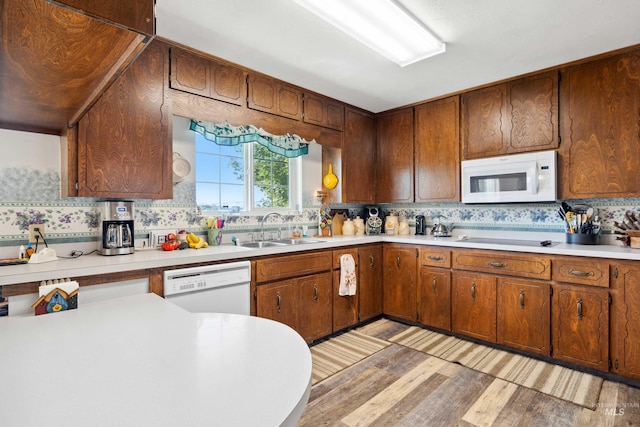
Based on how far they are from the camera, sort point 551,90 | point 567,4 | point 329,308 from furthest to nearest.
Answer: point 329,308
point 551,90
point 567,4

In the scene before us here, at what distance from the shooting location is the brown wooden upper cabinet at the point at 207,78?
2.39 metres

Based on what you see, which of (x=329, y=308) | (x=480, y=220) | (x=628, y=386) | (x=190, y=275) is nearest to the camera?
(x=190, y=275)

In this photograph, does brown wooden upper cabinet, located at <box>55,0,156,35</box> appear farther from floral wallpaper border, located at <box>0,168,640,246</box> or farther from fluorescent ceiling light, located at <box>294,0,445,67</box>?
floral wallpaper border, located at <box>0,168,640,246</box>

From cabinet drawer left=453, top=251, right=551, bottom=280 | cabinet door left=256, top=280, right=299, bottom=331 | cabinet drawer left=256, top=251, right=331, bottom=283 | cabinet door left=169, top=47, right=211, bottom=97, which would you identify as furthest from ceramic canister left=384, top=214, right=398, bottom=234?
cabinet door left=169, top=47, right=211, bottom=97

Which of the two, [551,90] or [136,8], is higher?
[551,90]

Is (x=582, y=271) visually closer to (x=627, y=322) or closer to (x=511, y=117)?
(x=627, y=322)

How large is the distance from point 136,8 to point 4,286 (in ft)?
4.89

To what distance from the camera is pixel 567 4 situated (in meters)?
1.92

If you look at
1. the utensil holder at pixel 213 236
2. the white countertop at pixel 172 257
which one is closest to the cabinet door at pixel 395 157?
the white countertop at pixel 172 257

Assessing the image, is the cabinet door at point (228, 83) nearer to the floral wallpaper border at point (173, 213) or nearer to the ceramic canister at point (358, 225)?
the floral wallpaper border at point (173, 213)

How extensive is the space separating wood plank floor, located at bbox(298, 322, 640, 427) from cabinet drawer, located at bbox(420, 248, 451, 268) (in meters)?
0.91

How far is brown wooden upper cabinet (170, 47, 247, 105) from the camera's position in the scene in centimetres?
239

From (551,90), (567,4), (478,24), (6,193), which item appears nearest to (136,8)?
(6,193)

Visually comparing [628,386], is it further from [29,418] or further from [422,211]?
[29,418]
